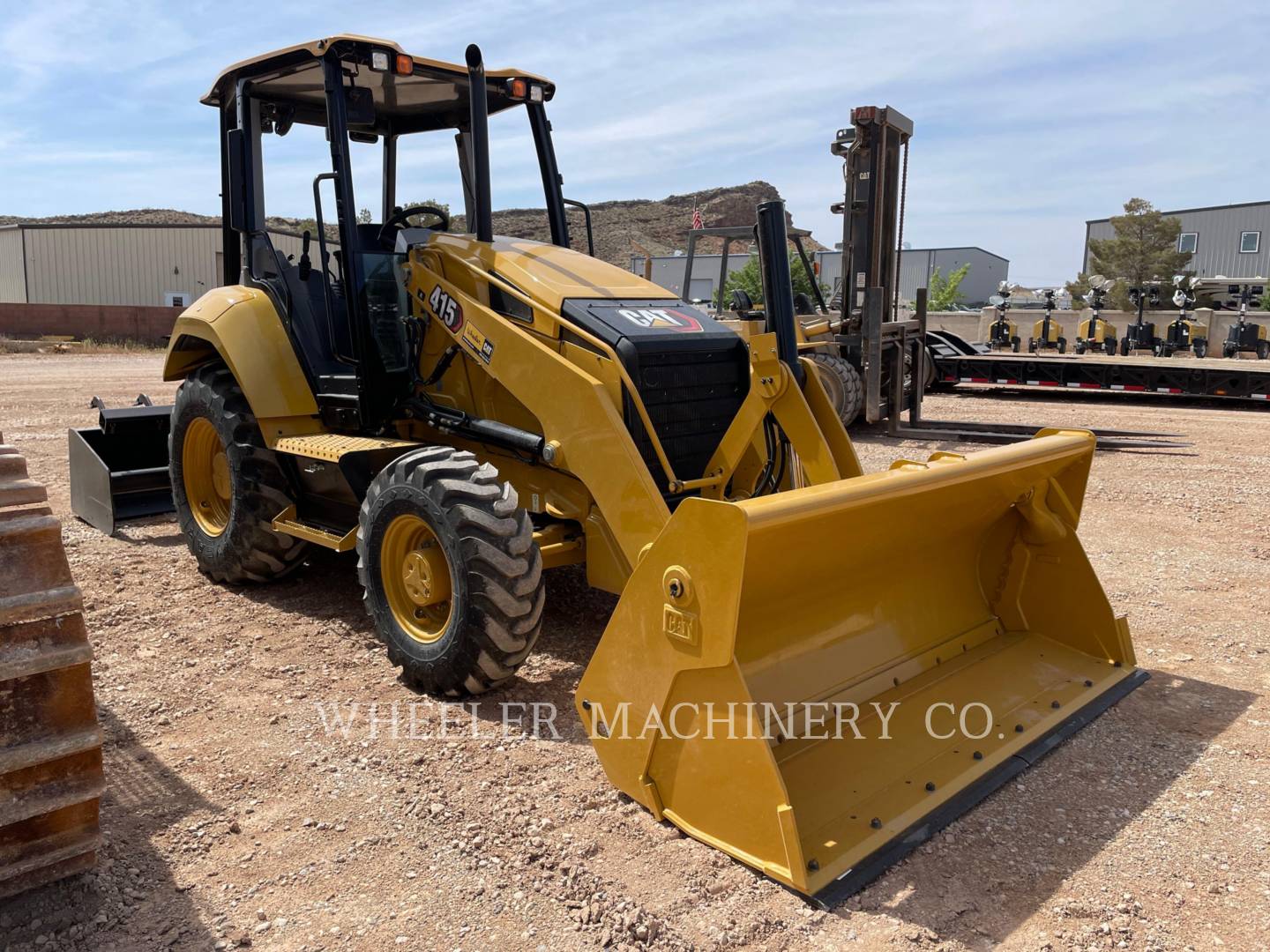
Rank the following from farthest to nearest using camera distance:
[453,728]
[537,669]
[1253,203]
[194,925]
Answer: [1253,203] → [537,669] → [453,728] → [194,925]

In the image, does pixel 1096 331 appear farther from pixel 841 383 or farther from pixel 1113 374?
pixel 841 383

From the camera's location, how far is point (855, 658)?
3836 mm

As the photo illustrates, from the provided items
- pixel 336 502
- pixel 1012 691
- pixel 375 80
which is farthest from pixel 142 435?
pixel 1012 691

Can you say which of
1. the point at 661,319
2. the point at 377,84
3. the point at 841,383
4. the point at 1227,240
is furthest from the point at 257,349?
the point at 1227,240

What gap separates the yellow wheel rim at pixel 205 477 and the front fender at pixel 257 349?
668 mm

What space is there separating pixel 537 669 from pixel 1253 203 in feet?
182

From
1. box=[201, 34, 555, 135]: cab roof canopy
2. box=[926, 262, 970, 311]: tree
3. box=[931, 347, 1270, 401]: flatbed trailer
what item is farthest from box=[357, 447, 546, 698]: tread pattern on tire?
box=[926, 262, 970, 311]: tree

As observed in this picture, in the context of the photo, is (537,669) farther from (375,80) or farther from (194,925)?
(375,80)

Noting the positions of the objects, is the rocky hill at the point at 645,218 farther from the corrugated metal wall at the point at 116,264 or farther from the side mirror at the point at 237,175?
the side mirror at the point at 237,175

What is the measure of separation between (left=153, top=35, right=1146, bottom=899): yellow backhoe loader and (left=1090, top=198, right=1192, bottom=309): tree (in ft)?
153

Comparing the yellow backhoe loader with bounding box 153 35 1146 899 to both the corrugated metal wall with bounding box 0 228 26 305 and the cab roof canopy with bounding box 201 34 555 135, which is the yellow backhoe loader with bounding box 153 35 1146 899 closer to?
the cab roof canopy with bounding box 201 34 555 135

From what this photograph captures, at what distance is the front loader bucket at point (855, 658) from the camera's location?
116 inches

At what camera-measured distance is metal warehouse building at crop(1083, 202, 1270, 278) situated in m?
48.7

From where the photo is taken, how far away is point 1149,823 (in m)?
3.24
